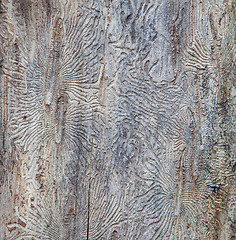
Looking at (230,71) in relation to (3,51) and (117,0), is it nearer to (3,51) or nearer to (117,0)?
(117,0)

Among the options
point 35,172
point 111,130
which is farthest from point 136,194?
point 35,172

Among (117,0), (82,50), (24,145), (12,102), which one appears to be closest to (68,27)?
(82,50)

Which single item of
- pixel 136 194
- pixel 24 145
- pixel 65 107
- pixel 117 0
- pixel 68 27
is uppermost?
pixel 117 0

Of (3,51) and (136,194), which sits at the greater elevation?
(3,51)

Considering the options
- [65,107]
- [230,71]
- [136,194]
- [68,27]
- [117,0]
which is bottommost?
[136,194]

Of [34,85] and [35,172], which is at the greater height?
[34,85]

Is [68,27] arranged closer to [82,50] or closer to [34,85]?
[82,50]
